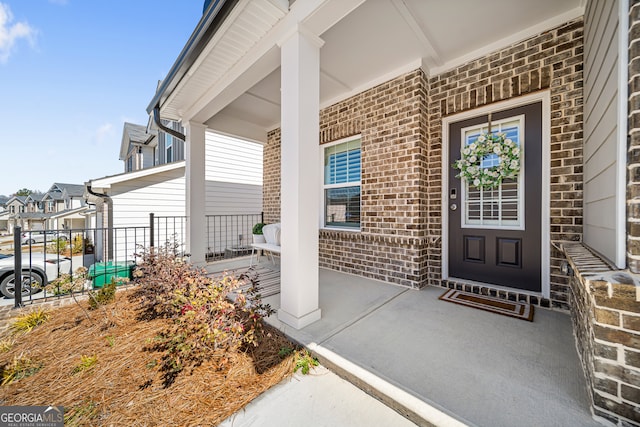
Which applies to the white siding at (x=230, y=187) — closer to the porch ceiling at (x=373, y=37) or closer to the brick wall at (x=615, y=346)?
the porch ceiling at (x=373, y=37)

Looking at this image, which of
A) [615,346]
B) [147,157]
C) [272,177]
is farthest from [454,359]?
[147,157]

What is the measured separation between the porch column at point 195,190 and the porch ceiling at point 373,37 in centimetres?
64

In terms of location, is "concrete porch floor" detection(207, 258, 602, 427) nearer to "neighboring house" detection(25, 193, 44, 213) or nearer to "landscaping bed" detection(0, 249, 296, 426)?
"landscaping bed" detection(0, 249, 296, 426)

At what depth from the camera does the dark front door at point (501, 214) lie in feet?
8.52

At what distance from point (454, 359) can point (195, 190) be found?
4326mm

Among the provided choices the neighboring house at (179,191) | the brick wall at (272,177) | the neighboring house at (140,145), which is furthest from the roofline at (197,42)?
the neighboring house at (140,145)

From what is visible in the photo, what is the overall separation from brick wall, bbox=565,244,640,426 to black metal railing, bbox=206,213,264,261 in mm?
5982

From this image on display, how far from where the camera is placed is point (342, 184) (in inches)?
162

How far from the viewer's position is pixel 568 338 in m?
1.93

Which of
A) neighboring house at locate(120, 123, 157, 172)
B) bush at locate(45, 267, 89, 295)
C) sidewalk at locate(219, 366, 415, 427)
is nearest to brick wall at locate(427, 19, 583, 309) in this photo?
sidewalk at locate(219, 366, 415, 427)

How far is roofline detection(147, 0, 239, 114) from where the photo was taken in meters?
2.25

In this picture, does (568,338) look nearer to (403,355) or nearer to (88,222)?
(403,355)

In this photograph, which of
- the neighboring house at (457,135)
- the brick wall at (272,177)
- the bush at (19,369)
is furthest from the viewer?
the brick wall at (272,177)

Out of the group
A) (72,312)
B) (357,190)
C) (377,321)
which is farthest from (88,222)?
(377,321)
